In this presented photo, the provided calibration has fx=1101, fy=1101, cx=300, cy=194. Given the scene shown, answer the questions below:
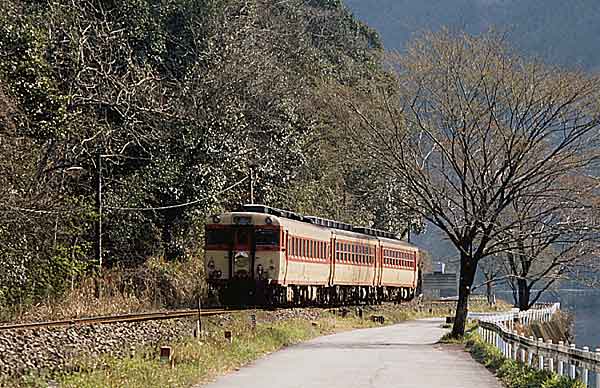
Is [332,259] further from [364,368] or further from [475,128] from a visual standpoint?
[364,368]

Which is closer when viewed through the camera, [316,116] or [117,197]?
[117,197]

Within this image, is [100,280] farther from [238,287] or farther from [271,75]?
[271,75]

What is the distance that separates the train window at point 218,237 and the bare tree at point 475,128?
571 cm

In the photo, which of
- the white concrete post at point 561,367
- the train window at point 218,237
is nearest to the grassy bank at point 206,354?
the train window at point 218,237

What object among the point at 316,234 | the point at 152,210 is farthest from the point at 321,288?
the point at 152,210

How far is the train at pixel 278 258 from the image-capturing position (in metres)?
33.7

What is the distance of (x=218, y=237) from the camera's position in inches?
1364

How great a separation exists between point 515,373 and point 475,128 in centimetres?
1272

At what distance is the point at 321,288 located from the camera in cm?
4084

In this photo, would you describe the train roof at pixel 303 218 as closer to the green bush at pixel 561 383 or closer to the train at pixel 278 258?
the train at pixel 278 258

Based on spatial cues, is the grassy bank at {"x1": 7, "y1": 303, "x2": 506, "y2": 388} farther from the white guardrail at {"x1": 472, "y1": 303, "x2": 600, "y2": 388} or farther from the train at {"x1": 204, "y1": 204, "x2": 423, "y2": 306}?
the white guardrail at {"x1": 472, "y1": 303, "x2": 600, "y2": 388}

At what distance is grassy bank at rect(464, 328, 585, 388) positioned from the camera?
15372mm

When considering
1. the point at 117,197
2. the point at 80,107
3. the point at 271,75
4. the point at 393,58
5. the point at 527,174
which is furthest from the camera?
the point at 271,75

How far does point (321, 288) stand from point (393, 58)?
39.2ft
